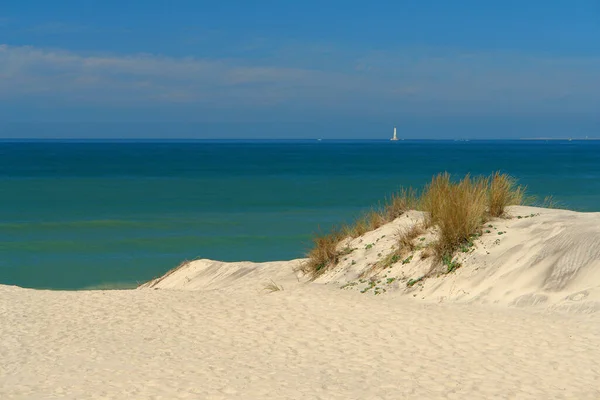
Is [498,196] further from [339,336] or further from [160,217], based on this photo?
[160,217]

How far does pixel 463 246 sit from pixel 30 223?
2168cm

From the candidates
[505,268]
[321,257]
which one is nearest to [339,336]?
[505,268]

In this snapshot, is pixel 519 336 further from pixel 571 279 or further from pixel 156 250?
pixel 156 250

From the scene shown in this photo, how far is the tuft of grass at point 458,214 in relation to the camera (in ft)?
44.2

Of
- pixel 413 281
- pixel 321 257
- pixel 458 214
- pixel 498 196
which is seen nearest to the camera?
pixel 413 281

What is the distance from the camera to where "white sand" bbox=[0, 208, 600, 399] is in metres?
7.96

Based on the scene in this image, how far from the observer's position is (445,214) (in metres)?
13.6

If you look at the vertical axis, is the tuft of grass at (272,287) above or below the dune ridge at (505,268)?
below

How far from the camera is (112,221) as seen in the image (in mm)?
31344

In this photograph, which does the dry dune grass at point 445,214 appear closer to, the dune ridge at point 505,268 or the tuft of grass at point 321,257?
the tuft of grass at point 321,257

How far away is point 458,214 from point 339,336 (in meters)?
4.19

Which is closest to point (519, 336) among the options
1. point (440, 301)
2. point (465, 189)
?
point (440, 301)

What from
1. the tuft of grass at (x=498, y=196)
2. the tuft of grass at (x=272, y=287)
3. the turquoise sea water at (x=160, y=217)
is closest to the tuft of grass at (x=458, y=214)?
the tuft of grass at (x=498, y=196)

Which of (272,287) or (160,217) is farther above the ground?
(272,287)
